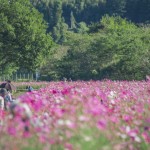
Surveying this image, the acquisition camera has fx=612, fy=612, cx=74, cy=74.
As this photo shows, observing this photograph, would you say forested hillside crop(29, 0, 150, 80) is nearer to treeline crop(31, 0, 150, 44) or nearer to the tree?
the tree

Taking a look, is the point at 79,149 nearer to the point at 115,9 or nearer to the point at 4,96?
the point at 4,96

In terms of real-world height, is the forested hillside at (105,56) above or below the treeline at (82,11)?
below

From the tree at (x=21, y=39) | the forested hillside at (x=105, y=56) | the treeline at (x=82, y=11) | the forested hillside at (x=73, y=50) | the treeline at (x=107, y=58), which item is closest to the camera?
the treeline at (x=107, y=58)

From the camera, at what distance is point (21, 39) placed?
49.4 m

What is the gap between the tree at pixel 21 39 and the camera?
49250 millimetres

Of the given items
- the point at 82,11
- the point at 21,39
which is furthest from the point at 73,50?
the point at 82,11

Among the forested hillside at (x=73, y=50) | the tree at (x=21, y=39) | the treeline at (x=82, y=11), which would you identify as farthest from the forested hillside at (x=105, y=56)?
the treeline at (x=82, y=11)

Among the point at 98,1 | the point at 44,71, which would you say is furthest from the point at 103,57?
the point at 98,1

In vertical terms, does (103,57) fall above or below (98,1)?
below

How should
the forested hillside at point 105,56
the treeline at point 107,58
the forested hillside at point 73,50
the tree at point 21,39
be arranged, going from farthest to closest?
the tree at point 21,39
the forested hillside at point 73,50
the forested hillside at point 105,56
the treeline at point 107,58

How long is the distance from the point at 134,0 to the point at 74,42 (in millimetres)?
82103

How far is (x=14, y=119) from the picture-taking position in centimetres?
632

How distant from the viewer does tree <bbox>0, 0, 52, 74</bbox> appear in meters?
49.2

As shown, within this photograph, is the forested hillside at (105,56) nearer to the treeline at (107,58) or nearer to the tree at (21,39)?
the treeline at (107,58)
